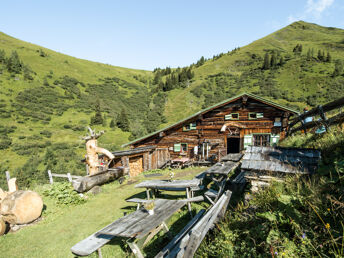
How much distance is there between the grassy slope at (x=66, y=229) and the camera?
18.6 ft

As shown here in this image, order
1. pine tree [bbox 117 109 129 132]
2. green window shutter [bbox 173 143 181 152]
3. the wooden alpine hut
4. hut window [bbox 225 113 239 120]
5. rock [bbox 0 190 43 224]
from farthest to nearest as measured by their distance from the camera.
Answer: pine tree [bbox 117 109 129 132] → green window shutter [bbox 173 143 181 152] → hut window [bbox 225 113 239 120] → the wooden alpine hut → rock [bbox 0 190 43 224]

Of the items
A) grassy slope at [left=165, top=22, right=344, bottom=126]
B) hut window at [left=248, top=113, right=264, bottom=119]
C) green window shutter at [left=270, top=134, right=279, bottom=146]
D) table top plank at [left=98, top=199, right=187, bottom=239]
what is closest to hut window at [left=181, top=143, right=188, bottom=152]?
hut window at [left=248, top=113, right=264, bottom=119]

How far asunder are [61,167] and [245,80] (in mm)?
54902

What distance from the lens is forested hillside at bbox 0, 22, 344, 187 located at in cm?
2927

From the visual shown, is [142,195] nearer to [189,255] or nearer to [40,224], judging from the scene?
[40,224]

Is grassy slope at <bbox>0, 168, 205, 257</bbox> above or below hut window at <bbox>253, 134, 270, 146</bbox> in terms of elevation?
below

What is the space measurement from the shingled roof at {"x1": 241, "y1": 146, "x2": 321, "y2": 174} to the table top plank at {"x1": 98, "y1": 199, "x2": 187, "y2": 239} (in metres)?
2.45

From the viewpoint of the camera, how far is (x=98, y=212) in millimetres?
8297

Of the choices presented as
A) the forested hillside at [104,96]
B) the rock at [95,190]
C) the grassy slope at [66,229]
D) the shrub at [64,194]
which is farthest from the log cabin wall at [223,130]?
the forested hillside at [104,96]

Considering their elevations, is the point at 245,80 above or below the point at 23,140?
above

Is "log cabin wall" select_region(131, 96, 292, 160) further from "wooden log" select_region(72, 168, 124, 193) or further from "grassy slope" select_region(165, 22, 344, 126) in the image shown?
"grassy slope" select_region(165, 22, 344, 126)

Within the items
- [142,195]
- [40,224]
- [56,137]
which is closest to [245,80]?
[56,137]

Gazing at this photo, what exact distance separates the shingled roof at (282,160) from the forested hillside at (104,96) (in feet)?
67.8

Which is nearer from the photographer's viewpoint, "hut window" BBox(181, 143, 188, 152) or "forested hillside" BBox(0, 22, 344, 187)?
"hut window" BBox(181, 143, 188, 152)
